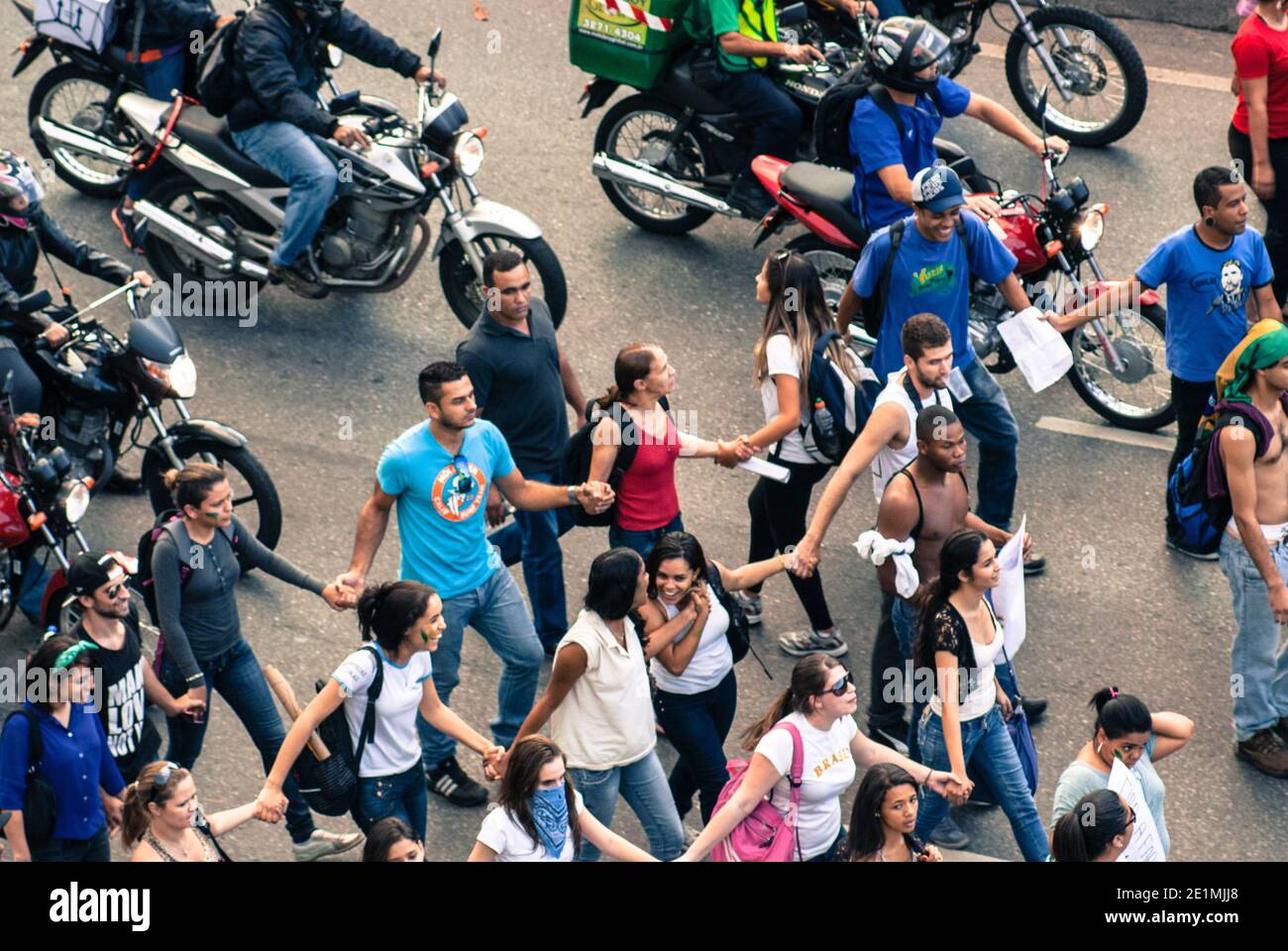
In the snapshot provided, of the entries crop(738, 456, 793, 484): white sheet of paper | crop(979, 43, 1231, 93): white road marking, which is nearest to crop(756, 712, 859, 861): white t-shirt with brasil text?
crop(738, 456, 793, 484): white sheet of paper

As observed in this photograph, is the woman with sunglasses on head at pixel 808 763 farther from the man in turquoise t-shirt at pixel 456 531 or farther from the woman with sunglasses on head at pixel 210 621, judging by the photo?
the woman with sunglasses on head at pixel 210 621

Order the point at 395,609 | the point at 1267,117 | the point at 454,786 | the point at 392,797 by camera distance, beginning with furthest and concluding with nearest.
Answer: the point at 1267,117, the point at 454,786, the point at 392,797, the point at 395,609

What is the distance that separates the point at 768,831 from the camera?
24.0 feet

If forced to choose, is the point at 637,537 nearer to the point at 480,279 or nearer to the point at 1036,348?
the point at 1036,348

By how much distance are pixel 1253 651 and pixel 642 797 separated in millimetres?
2750

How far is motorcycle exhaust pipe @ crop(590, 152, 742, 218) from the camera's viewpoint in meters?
11.9

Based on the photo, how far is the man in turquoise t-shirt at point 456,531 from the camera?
8211 mm

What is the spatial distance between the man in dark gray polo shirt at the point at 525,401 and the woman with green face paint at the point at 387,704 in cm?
139

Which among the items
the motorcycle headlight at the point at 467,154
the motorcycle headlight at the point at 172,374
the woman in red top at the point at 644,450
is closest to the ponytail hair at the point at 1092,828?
the woman in red top at the point at 644,450

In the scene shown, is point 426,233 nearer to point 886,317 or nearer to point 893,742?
point 886,317

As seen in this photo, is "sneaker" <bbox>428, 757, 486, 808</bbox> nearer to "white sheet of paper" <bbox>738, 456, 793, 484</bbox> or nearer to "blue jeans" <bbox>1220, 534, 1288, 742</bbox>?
"white sheet of paper" <bbox>738, 456, 793, 484</bbox>

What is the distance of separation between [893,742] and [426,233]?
4.03 metres

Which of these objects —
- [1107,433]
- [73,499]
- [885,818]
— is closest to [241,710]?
[73,499]
